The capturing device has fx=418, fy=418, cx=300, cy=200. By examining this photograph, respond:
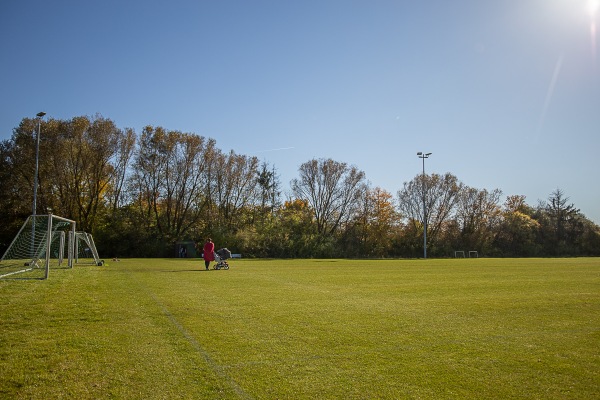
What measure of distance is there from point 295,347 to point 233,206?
50.0 metres

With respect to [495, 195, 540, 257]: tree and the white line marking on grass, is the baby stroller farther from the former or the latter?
[495, 195, 540, 257]: tree

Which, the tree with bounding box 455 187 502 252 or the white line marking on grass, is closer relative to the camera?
the white line marking on grass

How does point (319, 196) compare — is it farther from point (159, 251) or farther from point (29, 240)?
point (29, 240)

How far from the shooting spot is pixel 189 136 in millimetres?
50344

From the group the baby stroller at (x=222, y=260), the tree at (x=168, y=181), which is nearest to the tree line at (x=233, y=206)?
the tree at (x=168, y=181)

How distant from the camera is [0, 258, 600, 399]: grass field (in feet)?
14.6

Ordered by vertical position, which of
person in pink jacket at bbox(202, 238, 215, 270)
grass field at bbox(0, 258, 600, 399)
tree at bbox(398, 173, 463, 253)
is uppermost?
tree at bbox(398, 173, 463, 253)

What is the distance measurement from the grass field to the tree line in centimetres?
3689

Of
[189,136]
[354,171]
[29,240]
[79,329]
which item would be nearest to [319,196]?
[354,171]

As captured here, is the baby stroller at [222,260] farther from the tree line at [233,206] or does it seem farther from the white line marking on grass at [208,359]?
the tree line at [233,206]

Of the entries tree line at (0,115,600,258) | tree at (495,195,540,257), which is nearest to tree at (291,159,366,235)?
tree line at (0,115,600,258)

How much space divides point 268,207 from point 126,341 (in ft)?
173

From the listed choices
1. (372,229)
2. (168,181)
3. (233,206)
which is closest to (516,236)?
A: (372,229)

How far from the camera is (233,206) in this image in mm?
55250
